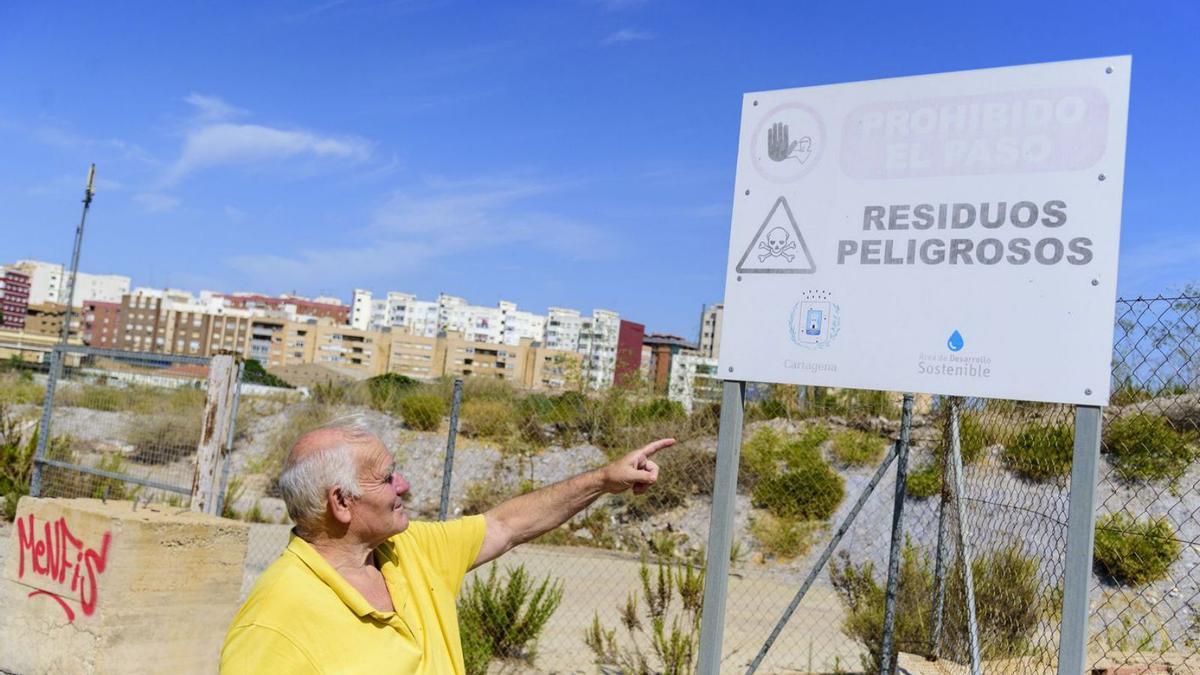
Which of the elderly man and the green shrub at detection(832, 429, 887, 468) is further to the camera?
the green shrub at detection(832, 429, 887, 468)

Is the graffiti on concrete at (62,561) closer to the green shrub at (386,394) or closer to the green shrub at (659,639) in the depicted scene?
the green shrub at (659,639)

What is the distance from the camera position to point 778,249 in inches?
128

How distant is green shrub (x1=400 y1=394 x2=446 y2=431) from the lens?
717 inches

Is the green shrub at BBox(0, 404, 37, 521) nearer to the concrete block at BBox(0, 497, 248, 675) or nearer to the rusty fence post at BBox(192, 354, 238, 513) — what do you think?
the rusty fence post at BBox(192, 354, 238, 513)

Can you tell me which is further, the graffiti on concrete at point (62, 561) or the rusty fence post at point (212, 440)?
the rusty fence post at point (212, 440)

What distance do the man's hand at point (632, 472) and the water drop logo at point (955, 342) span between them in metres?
0.89

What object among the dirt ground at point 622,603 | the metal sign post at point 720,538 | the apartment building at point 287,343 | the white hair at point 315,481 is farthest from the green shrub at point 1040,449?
the apartment building at point 287,343

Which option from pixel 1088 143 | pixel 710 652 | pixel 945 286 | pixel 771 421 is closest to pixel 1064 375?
pixel 945 286

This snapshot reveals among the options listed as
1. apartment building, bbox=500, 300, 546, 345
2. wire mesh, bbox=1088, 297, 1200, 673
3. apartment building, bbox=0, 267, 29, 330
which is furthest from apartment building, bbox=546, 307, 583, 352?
wire mesh, bbox=1088, 297, 1200, 673

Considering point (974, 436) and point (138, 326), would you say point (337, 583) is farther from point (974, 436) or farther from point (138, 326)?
point (138, 326)

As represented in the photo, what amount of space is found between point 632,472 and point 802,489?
10.8 m

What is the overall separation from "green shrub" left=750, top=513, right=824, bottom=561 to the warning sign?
10058 millimetres

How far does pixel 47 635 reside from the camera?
5578mm

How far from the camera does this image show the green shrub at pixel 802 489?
1318cm
